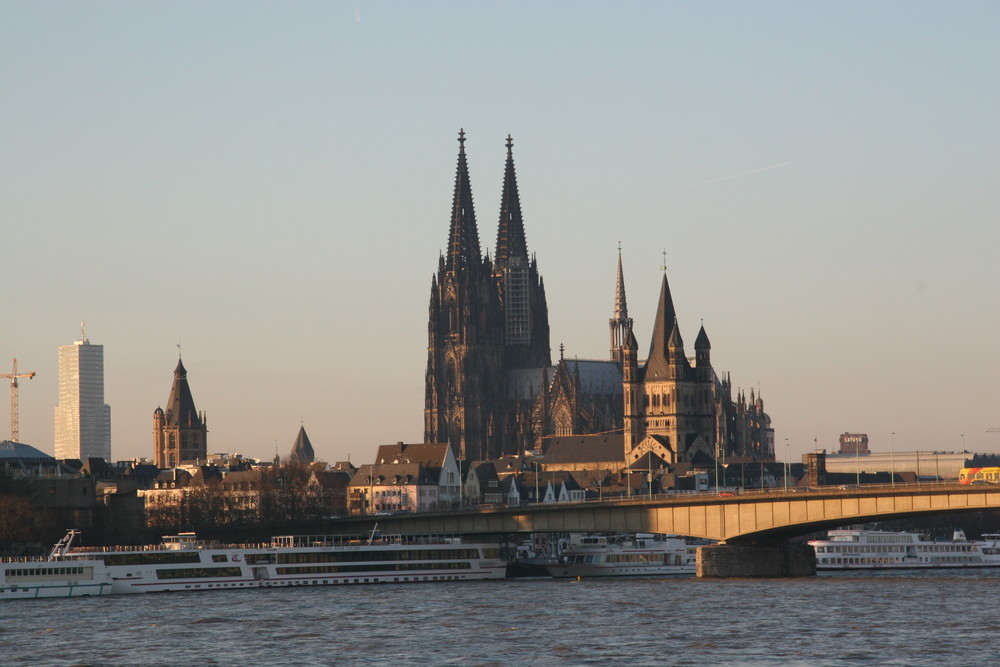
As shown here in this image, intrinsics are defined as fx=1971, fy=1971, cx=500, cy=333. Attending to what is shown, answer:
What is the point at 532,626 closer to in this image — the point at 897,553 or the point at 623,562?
the point at 623,562

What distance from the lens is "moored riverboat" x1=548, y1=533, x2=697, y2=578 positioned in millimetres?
141625

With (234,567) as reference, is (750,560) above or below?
below

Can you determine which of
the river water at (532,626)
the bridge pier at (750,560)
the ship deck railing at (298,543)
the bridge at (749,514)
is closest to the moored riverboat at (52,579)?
the ship deck railing at (298,543)

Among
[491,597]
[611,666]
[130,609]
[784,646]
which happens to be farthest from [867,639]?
[130,609]

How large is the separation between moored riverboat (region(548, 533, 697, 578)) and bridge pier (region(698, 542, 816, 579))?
696 inches

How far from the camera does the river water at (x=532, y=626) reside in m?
74.4

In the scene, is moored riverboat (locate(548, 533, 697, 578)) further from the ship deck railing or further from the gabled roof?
the gabled roof

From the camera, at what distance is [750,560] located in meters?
122

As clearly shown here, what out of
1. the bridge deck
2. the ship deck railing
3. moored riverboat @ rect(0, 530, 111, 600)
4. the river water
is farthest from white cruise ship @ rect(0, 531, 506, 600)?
the river water

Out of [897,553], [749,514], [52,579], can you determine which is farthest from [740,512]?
[897,553]

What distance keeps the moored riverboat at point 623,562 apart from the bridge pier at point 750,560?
58.0 feet

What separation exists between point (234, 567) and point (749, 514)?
32.6 metres

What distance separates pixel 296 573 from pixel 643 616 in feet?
131

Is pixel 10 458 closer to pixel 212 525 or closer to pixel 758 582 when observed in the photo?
pixel 212 525
